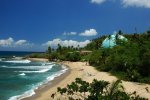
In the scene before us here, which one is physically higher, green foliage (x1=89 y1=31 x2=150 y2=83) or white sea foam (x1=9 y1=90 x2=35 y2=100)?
green foliage (x1=89 y1=31 x2=150 y2=83)

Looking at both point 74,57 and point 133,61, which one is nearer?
point 133,61

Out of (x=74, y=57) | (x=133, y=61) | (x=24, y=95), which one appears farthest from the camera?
(x=74, y=57)

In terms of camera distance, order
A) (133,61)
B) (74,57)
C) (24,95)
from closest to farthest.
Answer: (24,95) < (133,61) < (74,57)

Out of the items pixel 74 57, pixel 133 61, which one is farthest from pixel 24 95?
pixel 74 57

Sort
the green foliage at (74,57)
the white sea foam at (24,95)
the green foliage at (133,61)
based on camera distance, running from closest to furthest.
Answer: the white sea foam at (24,95) → the green foliage at (133,61) → the green foliage at (74,57)

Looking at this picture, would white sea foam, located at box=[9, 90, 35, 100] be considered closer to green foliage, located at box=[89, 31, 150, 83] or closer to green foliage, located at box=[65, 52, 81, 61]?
green foliage, located at box=[89, 31, 150, 83]

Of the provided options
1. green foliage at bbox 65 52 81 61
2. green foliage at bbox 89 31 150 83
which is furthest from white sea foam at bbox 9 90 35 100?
green foliage at bbox 65 52 81 61

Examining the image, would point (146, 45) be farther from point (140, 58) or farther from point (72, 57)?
point (72, 57)

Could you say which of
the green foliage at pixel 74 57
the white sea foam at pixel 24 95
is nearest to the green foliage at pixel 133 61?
the white sea foam at pixel 24 95

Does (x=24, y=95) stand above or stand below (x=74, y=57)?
below

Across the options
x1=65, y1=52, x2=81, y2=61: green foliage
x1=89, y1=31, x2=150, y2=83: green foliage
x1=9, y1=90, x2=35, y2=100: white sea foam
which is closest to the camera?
x1=9, y1=90, x2=35, y2=100: white sea foam

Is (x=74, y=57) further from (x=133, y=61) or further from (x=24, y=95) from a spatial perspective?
(x=24, y=95)

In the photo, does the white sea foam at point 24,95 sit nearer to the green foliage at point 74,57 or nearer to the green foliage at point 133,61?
the green foliage at point 133,61

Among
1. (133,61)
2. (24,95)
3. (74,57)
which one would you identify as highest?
(74,57)
